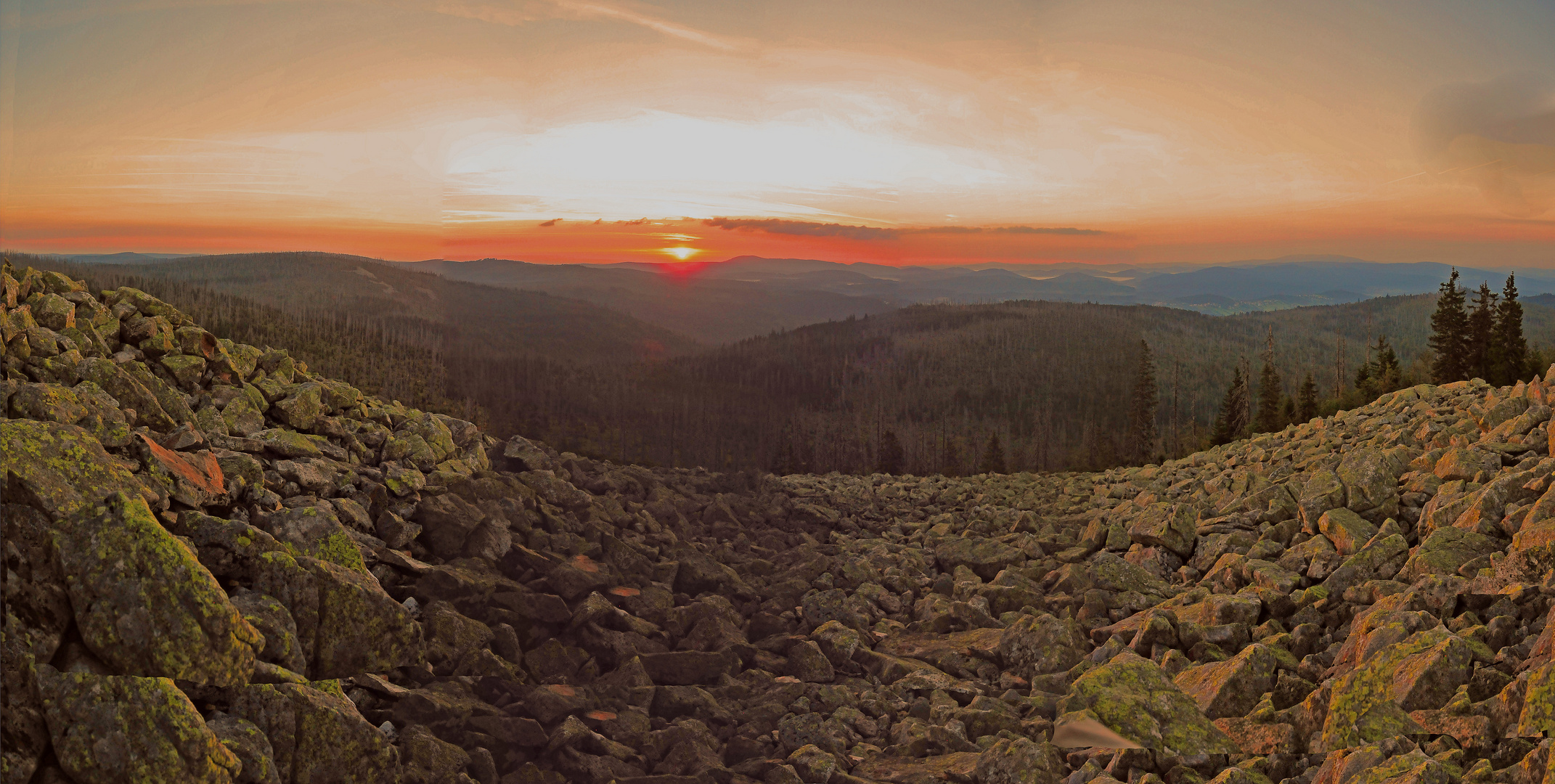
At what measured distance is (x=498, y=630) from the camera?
16.1 meters

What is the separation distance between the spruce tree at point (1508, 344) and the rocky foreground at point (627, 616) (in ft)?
141

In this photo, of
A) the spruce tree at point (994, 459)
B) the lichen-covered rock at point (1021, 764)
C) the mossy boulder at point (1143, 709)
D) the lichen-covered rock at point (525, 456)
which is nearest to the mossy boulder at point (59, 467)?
the lichen-covered rock at point (525, 456)

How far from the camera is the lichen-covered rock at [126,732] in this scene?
9.57 metres

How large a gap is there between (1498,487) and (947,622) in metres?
12.6

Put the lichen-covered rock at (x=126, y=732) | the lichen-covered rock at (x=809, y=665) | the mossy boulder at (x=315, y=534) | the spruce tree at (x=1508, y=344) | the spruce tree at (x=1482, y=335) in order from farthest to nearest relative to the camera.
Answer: the spruce tree at (x=1482, y=335) → the spruce tree at (x=1508, y=344) → the lichen-covered rock at (x=809, y=665) → the mossy boulder at (x=315, y=534) → the lichen-covered rock at (x=126, y=732)

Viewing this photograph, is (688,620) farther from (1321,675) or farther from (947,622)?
(1321,675)

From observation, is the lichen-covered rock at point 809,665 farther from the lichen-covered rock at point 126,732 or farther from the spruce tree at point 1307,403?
the spruce tree at point 1307,403

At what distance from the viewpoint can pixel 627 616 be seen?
18234mm

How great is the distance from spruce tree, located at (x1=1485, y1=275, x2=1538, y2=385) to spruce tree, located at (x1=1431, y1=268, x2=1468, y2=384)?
1.94m

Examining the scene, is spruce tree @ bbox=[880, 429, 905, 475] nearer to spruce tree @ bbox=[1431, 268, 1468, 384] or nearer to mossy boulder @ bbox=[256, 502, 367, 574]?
spruce tree @ bbox=[1431, 268, 1468, 384]

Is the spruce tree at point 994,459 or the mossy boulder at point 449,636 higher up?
the mossy boulder at point 449,636

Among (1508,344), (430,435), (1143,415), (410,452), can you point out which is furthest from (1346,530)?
(1143,415)

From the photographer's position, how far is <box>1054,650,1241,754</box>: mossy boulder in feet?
44.0

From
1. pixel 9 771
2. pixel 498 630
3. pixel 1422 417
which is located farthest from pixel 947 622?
pixel 9 771
